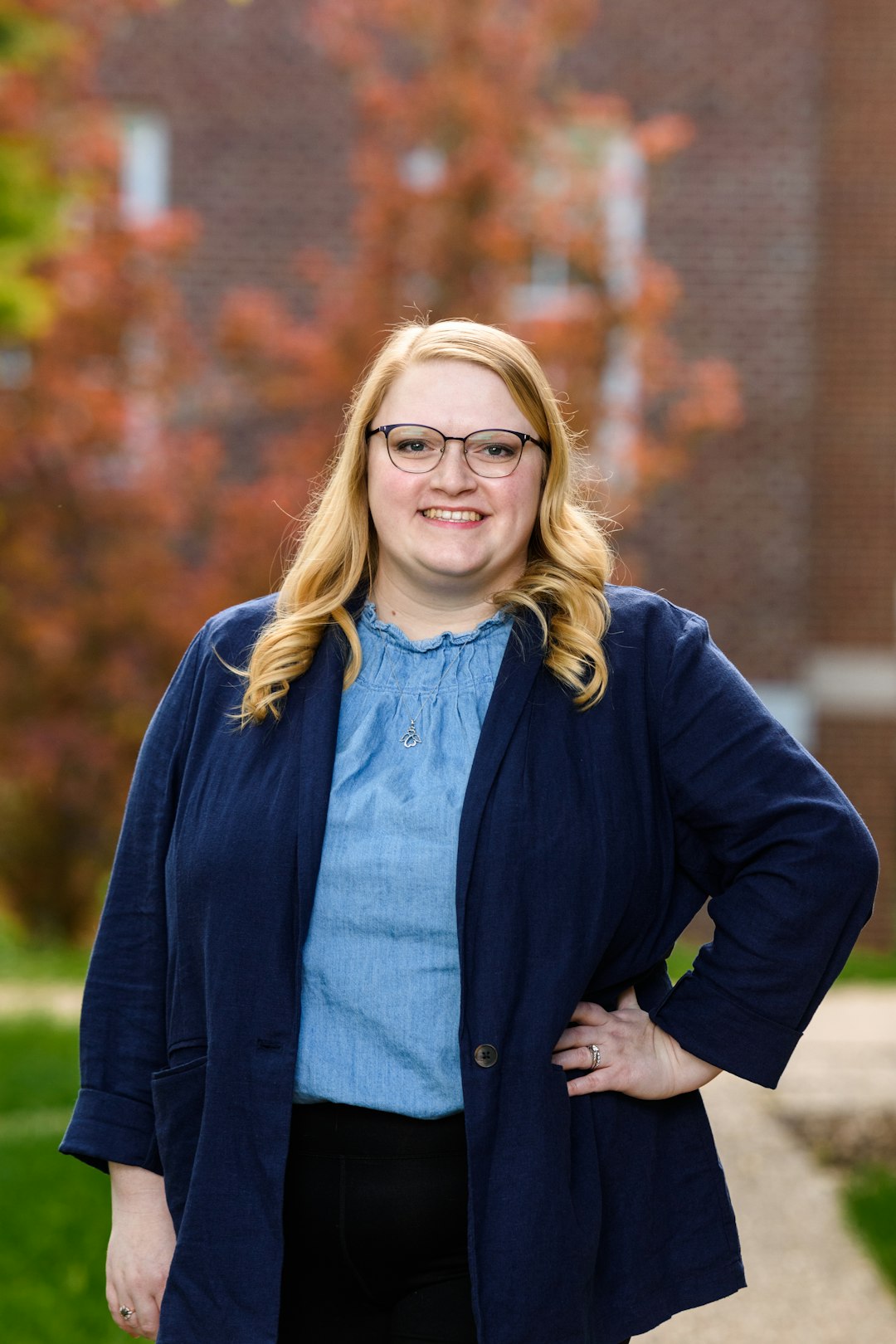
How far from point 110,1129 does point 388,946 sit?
21.7 inches

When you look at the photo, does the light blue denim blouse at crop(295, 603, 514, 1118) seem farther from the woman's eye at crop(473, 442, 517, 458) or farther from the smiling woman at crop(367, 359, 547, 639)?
the woman's eye at crop(473, 442, 517, 458)

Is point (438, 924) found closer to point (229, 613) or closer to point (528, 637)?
point (528, 637)

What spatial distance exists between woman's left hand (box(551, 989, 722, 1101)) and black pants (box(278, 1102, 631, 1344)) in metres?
0.19

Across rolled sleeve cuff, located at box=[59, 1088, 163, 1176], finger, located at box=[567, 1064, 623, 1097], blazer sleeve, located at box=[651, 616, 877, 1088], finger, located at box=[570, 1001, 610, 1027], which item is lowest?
rolled sleeve cuff, located at box=[59, 1088, 163, 1176]

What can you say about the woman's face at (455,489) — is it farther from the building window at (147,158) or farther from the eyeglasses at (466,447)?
the building window at (147,158)

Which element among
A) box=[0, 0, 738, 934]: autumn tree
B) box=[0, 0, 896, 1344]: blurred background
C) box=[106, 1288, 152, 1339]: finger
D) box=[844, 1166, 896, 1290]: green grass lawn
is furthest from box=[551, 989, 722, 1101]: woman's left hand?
box=[0, 0, 738, 934]: autumn tree

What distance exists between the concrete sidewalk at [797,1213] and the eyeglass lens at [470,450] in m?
3.03

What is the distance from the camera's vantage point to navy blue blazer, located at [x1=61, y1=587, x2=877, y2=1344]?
2188 millimetres

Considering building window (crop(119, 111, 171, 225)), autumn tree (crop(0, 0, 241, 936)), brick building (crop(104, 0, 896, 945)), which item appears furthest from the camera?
building window (crop(119, 111, 171, 225))

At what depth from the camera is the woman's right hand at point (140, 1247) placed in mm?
2422

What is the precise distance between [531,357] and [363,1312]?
4.70 feet

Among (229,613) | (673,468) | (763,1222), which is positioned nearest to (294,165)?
(673,468)

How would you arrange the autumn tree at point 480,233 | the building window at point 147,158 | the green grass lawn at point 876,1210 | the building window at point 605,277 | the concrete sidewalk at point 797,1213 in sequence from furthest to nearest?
the building window at point 147,158, the building window at point 605,277, the autumn tree at point 480,233, the green grass lawn at point 876,1210, the concrete sidewalk at point 797,1213

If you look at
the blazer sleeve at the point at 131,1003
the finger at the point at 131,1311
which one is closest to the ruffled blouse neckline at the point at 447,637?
the blazer sleeve at the point at 131,1003
